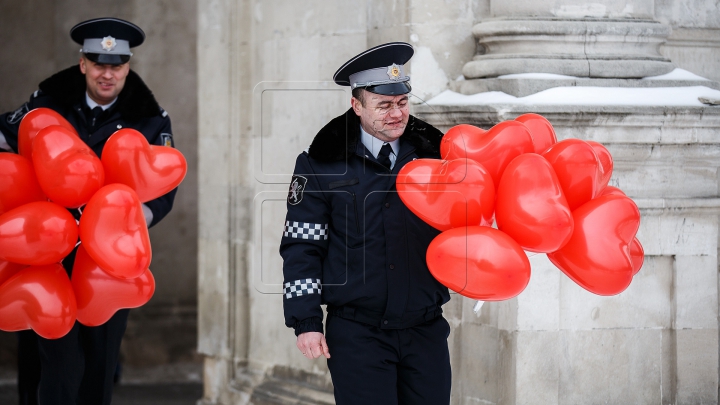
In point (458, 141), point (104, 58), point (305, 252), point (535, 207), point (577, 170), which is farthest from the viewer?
point (104, 58)

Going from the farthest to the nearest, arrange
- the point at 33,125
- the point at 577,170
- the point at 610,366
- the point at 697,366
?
the point at 697,366 < the point at 610,366 < the point at 33,125 < the point at 577,170

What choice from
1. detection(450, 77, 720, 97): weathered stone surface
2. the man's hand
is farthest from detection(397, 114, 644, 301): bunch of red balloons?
detection(450, 77, 720, 97): weathered stone surface

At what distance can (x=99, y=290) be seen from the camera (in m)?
3.77

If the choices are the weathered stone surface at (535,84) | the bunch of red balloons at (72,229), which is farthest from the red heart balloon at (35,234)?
the weathered stone surface at (535,84)

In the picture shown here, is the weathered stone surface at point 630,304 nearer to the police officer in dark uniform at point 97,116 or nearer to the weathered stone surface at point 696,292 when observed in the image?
the weathered stone surface at point 696,292

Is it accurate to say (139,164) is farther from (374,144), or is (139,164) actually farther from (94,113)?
(374,144)

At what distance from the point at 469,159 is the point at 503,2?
5.68 feet

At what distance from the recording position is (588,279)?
3.21m

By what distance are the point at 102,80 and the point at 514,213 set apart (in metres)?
2.15

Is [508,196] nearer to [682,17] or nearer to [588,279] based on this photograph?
[588,279]

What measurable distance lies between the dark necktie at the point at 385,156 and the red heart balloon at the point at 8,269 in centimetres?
134

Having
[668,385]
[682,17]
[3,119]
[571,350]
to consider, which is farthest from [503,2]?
[3,119]

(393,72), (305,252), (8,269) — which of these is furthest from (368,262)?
(8,269)

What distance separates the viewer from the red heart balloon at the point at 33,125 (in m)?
3.98
